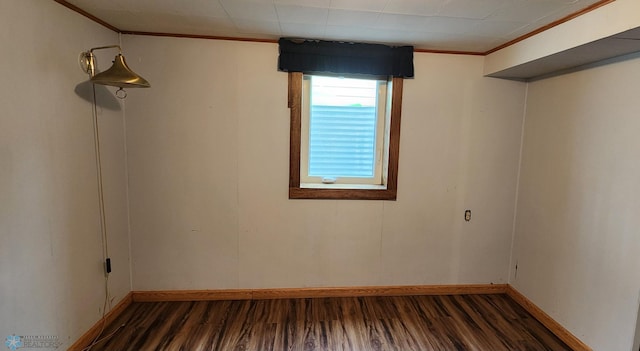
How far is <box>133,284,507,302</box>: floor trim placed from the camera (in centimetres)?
250

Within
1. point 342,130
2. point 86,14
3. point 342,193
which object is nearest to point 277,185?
point 342,193

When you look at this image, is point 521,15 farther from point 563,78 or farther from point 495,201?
point 495,201

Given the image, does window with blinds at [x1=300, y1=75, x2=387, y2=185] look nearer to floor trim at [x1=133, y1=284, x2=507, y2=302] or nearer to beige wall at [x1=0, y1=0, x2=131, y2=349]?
floor trim at [x1=133, y1=284, x2=507, y2=302]

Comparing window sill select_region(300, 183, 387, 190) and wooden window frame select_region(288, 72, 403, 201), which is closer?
wooden window frame select_region(288, 72, 403, 201)

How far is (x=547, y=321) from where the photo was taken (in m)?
2.29

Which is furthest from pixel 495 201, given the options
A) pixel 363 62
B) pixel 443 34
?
pixel 363 62

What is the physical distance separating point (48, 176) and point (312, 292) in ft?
6.63

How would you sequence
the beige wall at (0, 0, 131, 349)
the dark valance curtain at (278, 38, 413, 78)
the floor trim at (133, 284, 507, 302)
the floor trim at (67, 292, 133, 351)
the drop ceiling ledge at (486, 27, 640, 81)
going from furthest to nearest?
the floor trim at (133, 284, 507, 302) → the dark valance curtain at (278, 38, 413, 78) → the floor trim at (67, 292, 133, 351) → the drop ceiling ledge at (486, 27, 640, 81) → the beige wall at (0, 0, 131, 349)

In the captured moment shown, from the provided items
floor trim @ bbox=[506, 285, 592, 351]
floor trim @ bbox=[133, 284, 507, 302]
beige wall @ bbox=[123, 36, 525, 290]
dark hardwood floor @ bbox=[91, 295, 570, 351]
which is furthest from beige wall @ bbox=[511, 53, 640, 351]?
floor trim @ bbox=[133, 284, 507, 302]

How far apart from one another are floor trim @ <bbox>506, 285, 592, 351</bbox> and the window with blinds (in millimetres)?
1568

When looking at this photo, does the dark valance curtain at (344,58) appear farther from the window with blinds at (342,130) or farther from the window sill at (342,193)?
the window sill at (342,193)

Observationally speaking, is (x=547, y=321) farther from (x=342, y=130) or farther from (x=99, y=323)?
(x=99, y=323)

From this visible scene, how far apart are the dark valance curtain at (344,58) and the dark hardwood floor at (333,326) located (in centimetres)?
195

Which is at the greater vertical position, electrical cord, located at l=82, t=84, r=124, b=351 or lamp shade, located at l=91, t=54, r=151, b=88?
lamp shade, located at l=91, t=54, r=151, b=88
